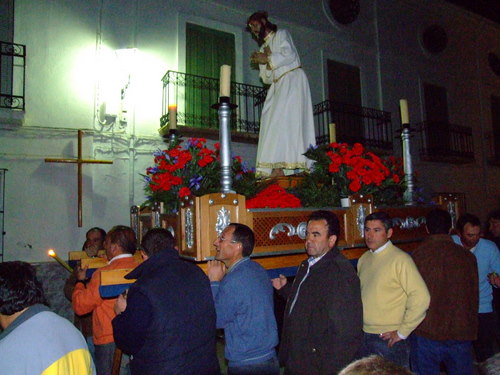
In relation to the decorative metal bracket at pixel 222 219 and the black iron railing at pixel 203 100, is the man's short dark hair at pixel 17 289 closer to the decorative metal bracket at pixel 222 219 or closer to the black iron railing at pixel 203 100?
the decorative metal bracket at pixel 222 219

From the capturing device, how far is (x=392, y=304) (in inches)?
114

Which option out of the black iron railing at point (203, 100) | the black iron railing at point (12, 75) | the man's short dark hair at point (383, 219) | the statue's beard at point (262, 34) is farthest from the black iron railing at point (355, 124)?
the man's short dark hair at point (383, 219)

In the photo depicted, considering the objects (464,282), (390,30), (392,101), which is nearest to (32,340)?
(464,282)

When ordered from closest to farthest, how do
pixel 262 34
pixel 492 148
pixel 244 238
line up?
pixel 244 238 < pixel 262 34 < pixel 492 148

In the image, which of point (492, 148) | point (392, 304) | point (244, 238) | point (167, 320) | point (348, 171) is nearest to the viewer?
point (167, 320)

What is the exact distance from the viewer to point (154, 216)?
407 cm

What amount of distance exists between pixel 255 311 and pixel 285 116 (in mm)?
2650

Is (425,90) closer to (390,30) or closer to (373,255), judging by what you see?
(390,30)

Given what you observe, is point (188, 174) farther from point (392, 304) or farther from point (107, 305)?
point (392, 304)

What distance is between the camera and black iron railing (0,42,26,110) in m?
7.70

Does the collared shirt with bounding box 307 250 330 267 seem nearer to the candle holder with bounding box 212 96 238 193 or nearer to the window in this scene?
the candle holder with bounding box 212 96 238 193

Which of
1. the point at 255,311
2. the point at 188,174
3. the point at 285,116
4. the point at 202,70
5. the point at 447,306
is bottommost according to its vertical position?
the point at 447,306

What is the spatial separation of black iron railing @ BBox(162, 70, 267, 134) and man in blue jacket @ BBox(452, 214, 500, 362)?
653 centimetres

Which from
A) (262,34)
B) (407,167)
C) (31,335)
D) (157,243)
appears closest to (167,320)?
(157,243)
